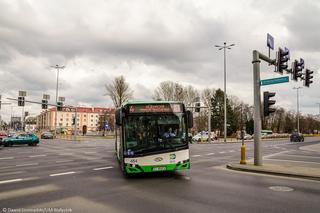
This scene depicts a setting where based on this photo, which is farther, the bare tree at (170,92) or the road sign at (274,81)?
the bare tree at (170,92)

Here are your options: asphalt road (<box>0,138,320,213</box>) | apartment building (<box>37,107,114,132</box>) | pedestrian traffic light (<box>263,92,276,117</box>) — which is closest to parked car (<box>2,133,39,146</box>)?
asphalt road (<box>0,138,320,213</box>)

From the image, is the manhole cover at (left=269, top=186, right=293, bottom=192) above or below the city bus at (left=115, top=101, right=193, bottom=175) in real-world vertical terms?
below

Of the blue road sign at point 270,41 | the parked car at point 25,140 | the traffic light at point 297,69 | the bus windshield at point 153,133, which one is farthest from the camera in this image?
the parked car at point 25,140

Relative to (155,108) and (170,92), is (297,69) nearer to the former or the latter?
(155,108)

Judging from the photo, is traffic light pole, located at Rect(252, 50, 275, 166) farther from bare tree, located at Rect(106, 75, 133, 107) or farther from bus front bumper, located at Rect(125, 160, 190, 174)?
bare tree, located at Rect(106, 75, 133, 107)

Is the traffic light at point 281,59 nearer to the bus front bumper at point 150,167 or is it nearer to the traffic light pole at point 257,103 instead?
the traffic light pole at point 257,103

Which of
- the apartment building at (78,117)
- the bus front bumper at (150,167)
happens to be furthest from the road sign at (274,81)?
the apartment building at (78,117)

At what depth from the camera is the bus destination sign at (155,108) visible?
10.2 meters

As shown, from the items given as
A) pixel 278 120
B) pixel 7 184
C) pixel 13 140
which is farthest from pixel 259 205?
pixel 278 120

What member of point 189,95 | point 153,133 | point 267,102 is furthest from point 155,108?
point 189,95

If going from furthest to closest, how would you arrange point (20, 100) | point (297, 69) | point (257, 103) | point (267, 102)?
point (20, 100), point (297, 69), point (257, 103), point (267, 102)

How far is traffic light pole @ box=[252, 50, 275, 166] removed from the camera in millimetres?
A: 12992

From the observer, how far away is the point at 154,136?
390 inches

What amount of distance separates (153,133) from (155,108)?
1.01 meters
